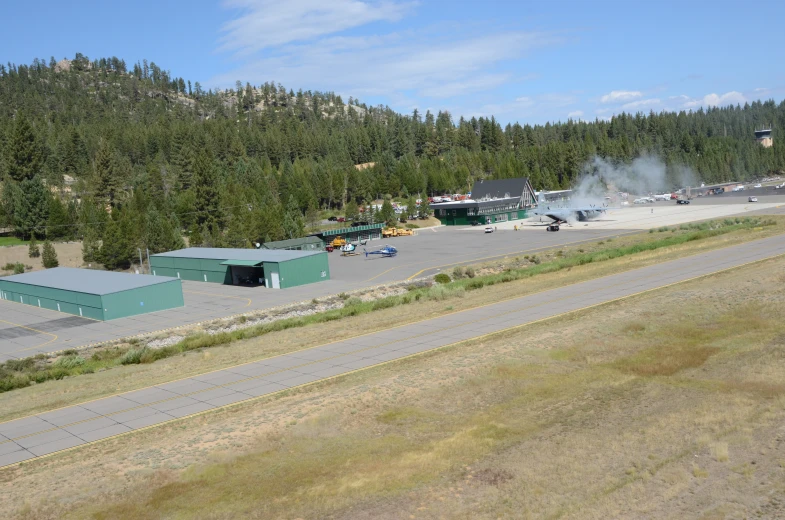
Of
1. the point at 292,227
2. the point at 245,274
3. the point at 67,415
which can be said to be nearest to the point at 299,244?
the point at 292,227

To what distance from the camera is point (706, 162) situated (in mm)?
170500

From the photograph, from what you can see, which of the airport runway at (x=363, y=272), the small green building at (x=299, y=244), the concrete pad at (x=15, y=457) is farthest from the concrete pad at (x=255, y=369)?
the small green building at (x=299, y=244)

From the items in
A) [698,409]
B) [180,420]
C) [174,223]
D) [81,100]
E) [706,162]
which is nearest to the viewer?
[698,409]

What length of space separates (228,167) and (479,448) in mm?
126828

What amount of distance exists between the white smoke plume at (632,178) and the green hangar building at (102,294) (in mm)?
89581

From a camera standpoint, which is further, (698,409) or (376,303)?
(376,303)

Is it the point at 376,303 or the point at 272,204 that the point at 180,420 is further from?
the point at 272,204

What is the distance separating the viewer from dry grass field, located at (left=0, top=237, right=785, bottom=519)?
15.3 m

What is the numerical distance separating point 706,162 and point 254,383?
172 m

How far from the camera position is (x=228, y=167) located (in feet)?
449

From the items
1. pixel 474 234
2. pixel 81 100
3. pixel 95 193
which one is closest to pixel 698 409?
pixel 474 234

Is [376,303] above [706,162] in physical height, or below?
below

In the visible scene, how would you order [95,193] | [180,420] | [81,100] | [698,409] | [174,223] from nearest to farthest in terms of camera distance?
1. [698,409]
2. [180,420]
3. [174,223]
4. [95,193]
5. [81,100]

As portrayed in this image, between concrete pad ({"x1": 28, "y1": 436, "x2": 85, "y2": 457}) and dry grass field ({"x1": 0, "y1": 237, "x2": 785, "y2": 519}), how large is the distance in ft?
2.60
